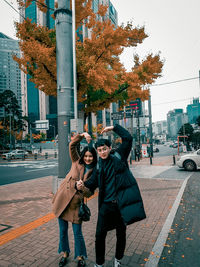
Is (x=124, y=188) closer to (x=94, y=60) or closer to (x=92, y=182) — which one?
(x=92, y=182)

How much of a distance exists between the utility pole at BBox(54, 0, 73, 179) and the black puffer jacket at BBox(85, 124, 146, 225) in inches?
146

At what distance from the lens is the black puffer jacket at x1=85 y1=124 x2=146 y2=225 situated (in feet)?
7.46

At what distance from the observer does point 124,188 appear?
2.33 meters

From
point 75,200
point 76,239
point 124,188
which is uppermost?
point 124,188

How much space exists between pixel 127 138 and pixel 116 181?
566 mm

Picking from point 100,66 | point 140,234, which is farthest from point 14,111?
point 140,234

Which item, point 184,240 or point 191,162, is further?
point 191,162

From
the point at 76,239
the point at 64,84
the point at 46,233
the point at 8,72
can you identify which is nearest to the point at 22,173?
the point at 64,84

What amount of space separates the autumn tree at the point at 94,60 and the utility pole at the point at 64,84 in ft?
1.87

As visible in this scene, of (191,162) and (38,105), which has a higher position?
(38,105)

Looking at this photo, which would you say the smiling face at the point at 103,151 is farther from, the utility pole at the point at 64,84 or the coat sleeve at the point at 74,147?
the utility pole at the point at 64,84

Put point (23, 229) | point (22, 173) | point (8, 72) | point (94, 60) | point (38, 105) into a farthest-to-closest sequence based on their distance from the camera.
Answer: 1. point (8, 72)
2. point (38, 105)
3. point (22, 173)
4. point (94, 60)
5. point (23, 229)

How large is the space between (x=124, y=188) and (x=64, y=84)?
460 centimetres

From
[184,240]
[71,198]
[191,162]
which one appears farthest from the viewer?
[191,162]
